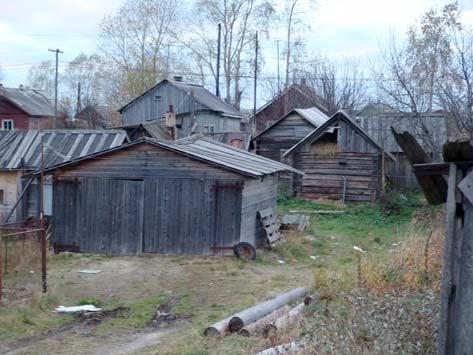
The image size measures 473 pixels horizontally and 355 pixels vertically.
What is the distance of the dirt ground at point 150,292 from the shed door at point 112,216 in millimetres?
545

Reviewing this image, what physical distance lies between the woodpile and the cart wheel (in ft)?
23.1

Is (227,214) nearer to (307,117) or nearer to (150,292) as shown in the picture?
(150,292)

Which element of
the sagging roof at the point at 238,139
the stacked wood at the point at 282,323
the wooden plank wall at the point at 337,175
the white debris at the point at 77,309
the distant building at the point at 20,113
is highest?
the distant building at the point at 20,113

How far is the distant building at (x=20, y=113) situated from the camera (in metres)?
53.8

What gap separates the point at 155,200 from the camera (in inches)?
704

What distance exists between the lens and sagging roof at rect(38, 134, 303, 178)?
17.2 meters

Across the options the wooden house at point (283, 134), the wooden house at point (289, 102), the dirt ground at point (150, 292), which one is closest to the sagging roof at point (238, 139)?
the wooden house at point (283, 134)

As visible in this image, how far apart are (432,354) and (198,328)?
199 inches

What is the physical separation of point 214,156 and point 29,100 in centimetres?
4288

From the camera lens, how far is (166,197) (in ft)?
58.3

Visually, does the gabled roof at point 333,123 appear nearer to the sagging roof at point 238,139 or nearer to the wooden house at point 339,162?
the wooden house at point 339,162

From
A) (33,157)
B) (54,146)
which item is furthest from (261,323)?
(33,157)

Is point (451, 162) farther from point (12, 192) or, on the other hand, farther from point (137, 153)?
point (12, 192)

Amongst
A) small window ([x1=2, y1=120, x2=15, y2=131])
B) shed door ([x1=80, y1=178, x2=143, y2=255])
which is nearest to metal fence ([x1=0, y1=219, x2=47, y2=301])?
shed door ([x1=80, y1=178, x2=143, y2=255])
